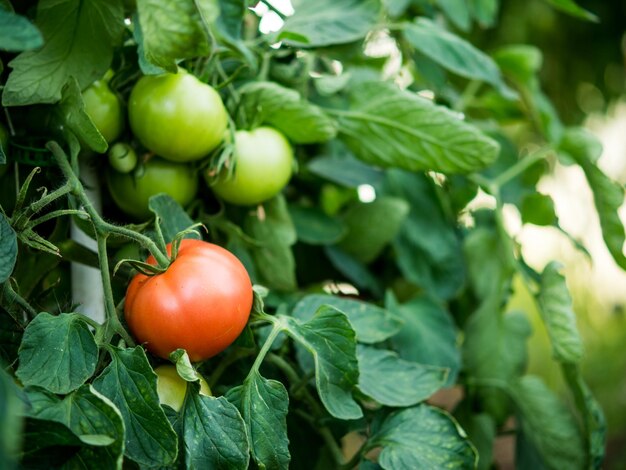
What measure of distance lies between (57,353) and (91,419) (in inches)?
1.5

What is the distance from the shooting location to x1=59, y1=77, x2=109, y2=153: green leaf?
0.34 m

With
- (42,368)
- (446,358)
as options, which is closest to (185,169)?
(42,368)

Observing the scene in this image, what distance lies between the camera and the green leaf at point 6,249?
0.98 ft

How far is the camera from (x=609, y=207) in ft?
1.72

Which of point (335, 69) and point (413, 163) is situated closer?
point (413, 163)

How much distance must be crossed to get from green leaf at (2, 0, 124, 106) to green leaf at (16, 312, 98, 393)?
0.13 metres

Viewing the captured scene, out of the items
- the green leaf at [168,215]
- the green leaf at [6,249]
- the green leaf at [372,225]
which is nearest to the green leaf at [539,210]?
the green leaf at [372,225]

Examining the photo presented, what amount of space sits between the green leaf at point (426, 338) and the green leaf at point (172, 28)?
28 centimetres

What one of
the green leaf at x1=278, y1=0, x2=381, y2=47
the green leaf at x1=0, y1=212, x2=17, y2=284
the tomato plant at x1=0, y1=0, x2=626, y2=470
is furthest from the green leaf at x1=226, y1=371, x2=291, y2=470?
the green leaf at x1=278, y1=0, x2=381, y2=47

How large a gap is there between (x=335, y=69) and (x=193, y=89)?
0.85 feet

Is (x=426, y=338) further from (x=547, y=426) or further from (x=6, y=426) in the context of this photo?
(x=6, y=426)

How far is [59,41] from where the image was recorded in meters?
0.38

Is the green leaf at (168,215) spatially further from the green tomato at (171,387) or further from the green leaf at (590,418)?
the green leaf at (590,418)

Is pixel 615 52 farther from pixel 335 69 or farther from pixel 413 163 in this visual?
pixel 413 163
